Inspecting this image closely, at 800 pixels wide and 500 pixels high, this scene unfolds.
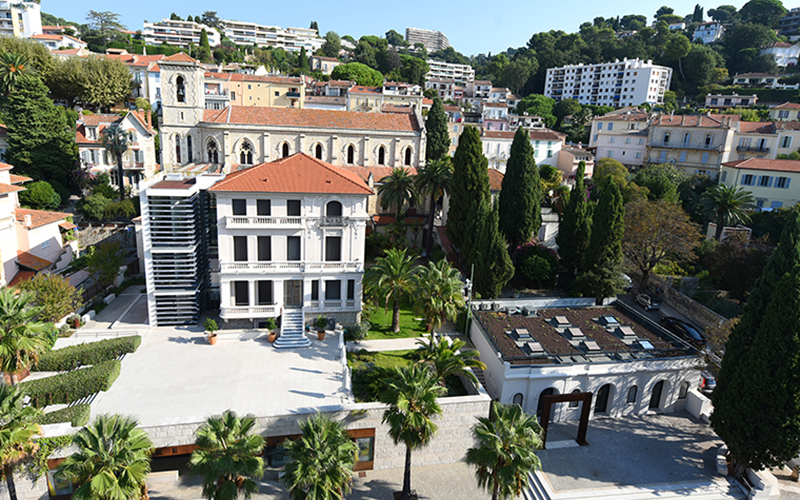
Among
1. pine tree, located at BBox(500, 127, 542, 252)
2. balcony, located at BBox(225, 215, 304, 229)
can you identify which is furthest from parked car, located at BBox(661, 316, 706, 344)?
balcony, located at BBox(225, 215, 304, 229)

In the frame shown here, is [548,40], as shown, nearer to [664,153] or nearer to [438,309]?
[664,153]

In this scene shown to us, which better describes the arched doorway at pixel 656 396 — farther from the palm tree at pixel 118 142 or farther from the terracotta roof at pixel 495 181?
the palm tree at pixel 118 142

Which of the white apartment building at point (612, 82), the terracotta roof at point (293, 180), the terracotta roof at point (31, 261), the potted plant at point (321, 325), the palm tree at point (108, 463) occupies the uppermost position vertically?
the white apartment building at point (612, 82)

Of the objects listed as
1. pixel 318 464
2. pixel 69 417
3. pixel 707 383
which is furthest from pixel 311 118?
pixel 707 383

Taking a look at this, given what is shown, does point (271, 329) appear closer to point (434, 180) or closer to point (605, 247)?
point (434, 180)

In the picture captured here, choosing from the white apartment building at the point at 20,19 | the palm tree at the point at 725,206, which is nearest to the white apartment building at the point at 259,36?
the white apartment building at the point at 20,19

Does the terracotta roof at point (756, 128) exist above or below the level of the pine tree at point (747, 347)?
above

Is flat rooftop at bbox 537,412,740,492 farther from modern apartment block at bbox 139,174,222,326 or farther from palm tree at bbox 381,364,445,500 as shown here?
modern apartment block at bbox 139,174,222,326
